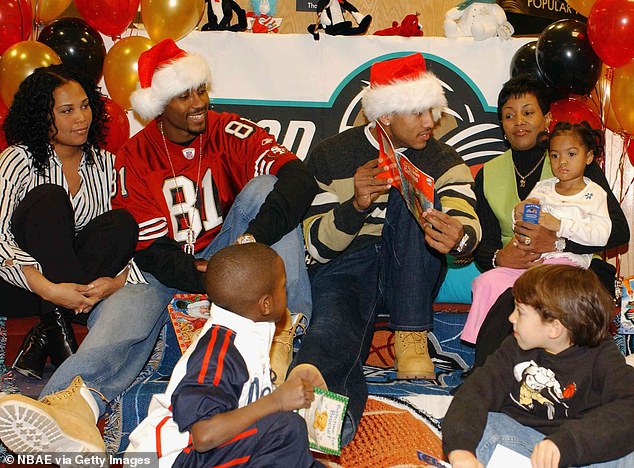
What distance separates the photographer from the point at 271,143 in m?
3.34

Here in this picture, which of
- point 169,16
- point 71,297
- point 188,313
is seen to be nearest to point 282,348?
point 188,313

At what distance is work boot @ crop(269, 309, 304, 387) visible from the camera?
9.12 ft

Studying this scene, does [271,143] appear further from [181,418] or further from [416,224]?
[181,418]

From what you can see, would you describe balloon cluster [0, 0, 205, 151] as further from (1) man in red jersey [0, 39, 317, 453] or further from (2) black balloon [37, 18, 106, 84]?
(1) man in red jersey [0, 39, 317, 453]

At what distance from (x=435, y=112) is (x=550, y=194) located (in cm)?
54

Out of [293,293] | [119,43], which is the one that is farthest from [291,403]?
[119,43]

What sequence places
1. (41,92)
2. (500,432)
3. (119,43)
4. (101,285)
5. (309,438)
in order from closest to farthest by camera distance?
(500,432) → (309,438) → (101,285) → (41,92) → (119,43)

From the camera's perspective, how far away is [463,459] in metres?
2.04

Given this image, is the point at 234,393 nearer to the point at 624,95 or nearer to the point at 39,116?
the point at 39,116

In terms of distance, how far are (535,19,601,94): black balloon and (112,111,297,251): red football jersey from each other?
4.07 ft

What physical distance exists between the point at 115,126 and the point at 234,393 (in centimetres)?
209

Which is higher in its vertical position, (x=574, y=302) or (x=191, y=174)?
(x=191, y=174)

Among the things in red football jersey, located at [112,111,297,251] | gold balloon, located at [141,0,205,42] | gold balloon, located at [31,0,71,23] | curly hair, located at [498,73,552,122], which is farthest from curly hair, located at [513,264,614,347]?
gold balloon, located at [31,0,71,23]

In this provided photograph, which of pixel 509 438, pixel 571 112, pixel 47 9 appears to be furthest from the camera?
pixel 47 9
